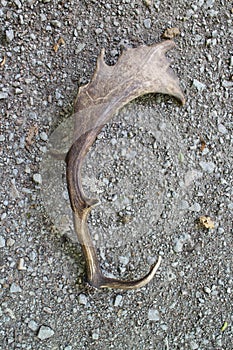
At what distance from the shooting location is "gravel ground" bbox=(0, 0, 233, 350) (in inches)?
75.7

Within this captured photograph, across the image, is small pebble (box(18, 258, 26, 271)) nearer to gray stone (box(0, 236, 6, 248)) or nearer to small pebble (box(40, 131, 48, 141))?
gray stone (box(0, 236, 6, 248))

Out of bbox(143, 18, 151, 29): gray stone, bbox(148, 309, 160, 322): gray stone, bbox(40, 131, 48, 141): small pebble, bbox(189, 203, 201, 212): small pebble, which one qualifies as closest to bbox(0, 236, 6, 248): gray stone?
bbox(40, 131, 48, 141): small pebble

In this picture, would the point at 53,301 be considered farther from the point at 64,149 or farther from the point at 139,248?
the point at 64,149

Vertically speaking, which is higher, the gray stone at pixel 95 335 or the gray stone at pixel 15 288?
the gray stone at pixel 15 288

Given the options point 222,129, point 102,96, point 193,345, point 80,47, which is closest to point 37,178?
point 102,96

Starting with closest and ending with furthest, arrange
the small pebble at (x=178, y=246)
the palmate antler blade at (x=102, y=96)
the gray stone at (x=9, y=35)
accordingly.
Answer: the palmate antler blade at (x=102, y=96) < the gray stone at (x=9, y=35) < the small pebble at (x=178, y=246)

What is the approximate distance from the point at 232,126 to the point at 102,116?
57 cm

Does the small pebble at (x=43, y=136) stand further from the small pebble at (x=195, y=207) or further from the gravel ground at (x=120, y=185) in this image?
the small pebble at (x=195, y=207)

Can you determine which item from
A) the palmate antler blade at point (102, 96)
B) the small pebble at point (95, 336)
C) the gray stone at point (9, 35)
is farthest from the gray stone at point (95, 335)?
the gray stone at point (9, 35)

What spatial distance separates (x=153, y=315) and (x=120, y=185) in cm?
53

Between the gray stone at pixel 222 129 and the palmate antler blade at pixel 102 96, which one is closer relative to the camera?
the palmate antler blade at pixel 102 96

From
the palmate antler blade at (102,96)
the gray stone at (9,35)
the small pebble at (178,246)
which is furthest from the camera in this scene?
the small pebble at (178,246)

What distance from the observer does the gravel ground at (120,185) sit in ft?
6.31

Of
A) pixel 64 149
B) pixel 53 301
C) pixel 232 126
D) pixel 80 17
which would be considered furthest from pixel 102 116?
pixel 53 301
